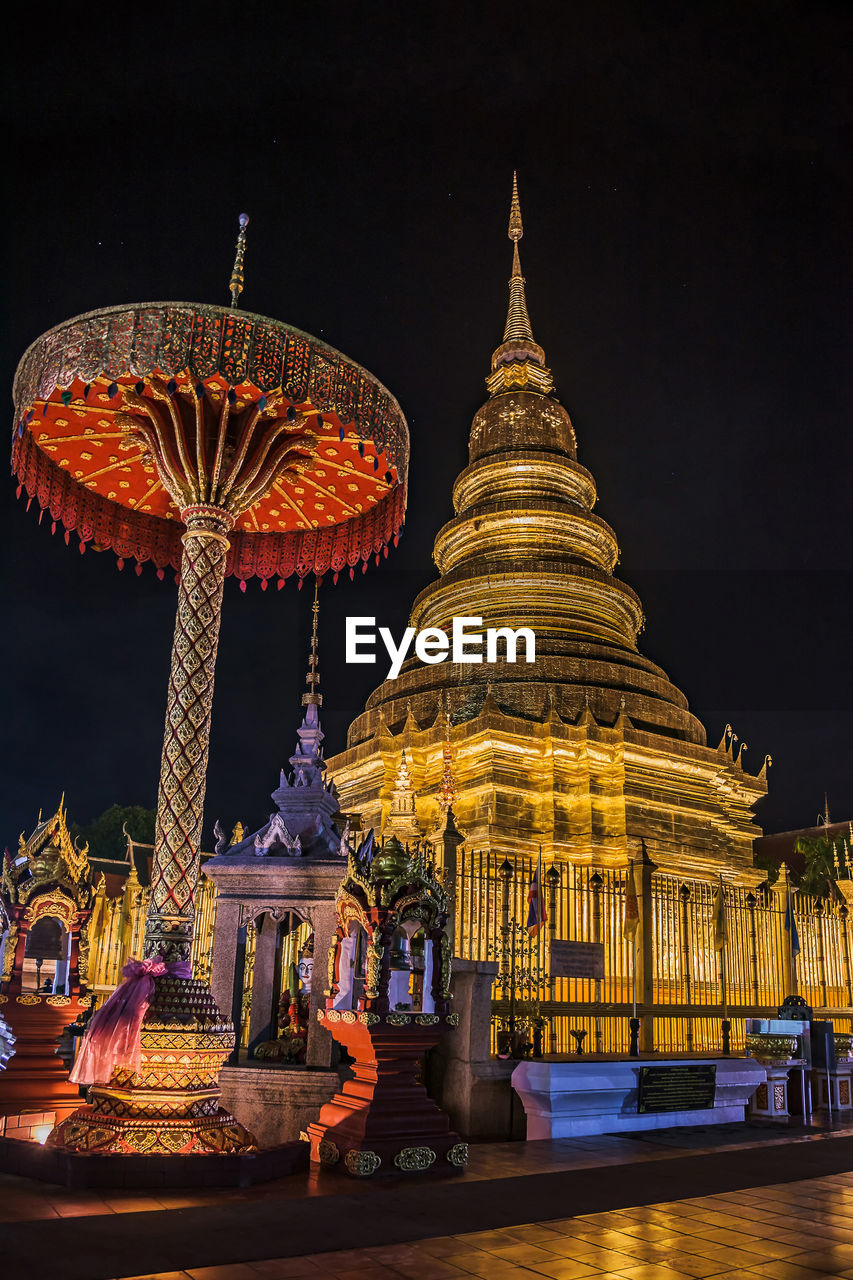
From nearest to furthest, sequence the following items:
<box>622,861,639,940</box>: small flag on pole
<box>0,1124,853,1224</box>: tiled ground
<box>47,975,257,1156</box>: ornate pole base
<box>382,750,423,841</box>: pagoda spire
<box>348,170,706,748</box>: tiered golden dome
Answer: <box>0,1124,853,1224</box>: tiled ground
<box>47,975,257,1156</box>: ornate pole base
<box>622,861,639,940</box>: small flag on pole
<box>382,750,423,841</box>: pagoda spire
<box>348,170,706,748</box>: tiered golden dome

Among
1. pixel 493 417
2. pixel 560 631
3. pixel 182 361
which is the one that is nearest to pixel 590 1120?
pixel 182 361

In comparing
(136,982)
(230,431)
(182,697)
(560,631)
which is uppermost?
(560,631)

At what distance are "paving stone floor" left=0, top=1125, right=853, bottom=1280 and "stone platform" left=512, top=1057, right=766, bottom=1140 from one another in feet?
4.47

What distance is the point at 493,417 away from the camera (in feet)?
93.1

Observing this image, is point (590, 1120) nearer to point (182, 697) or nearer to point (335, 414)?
point (182, 697)

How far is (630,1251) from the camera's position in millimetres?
5309

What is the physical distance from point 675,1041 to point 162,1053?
9.35 metres

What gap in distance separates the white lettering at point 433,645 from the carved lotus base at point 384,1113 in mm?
15306

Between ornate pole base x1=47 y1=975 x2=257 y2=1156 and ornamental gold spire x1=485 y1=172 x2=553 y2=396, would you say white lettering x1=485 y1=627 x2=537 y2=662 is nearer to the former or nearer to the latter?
ornamental gold spire x1=485 y1=172 x2=553 y2=396

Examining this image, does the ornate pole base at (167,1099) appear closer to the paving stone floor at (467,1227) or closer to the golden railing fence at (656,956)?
the paving stone floor at (467,1227)

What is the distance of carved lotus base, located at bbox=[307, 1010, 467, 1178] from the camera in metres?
7.39

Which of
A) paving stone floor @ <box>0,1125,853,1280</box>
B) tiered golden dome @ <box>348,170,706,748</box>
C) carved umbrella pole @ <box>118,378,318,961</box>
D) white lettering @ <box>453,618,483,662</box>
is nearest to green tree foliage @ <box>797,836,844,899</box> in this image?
tiered golden dome @ <box>348,170,706,748</box>
